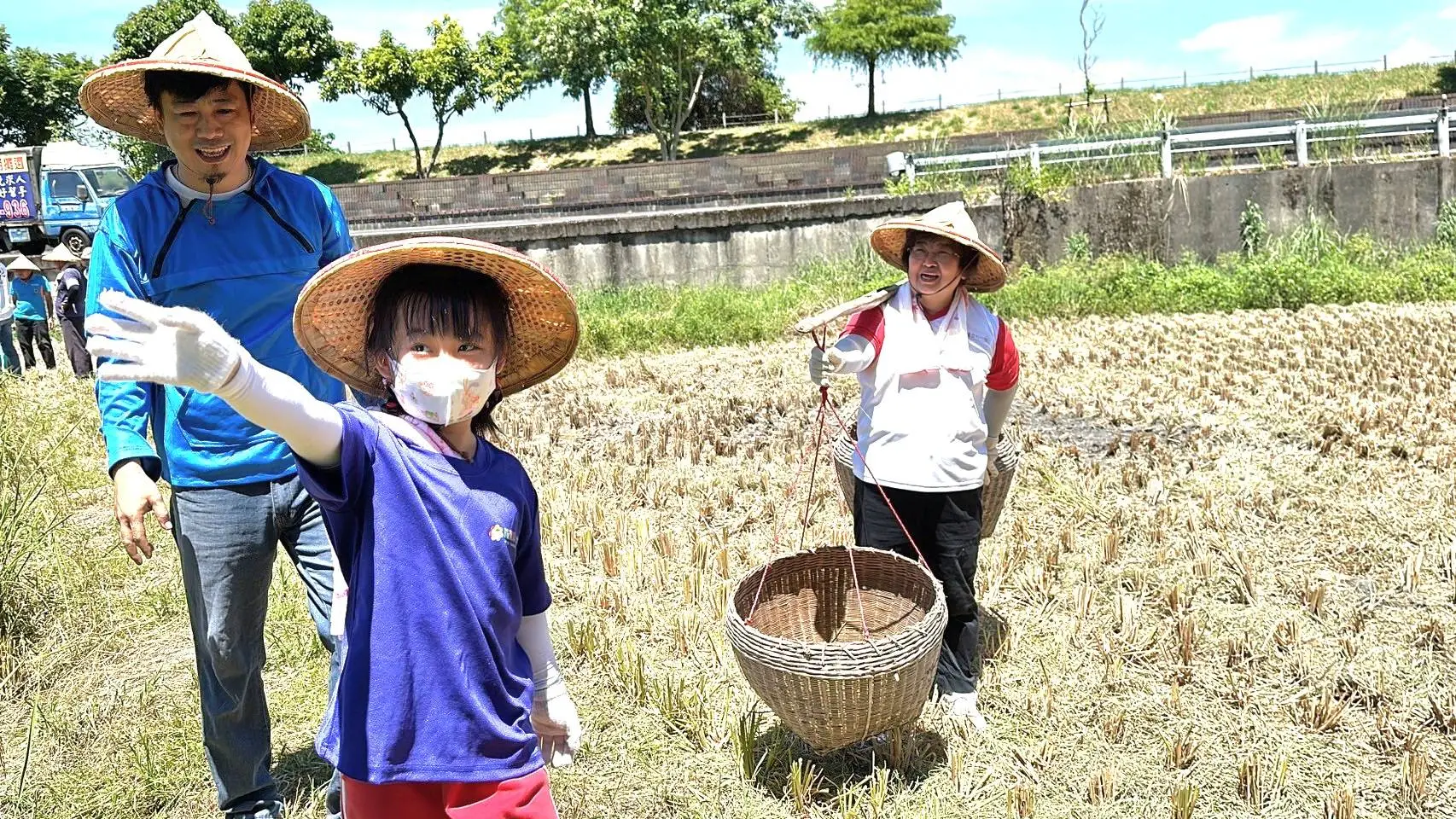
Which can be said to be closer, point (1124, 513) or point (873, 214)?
point (1124, 513)

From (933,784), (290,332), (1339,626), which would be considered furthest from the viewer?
(1339,626)

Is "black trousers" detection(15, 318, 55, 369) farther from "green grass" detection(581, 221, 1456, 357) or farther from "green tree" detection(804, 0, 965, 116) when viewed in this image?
"green tree" detection(804, 0, 965, 116)

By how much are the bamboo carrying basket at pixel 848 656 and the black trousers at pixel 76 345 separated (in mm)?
9955

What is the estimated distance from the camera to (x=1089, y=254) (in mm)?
12961

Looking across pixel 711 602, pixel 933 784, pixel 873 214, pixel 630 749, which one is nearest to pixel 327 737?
pixel 630 749

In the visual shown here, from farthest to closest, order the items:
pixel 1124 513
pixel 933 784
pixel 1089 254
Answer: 1. pixel 1089 254
2. pixel 1124 513
3. pixel 933 784

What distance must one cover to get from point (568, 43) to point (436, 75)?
6.42 metres

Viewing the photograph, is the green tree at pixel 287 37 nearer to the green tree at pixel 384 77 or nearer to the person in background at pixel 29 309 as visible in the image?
the green tree at pixel 384 77

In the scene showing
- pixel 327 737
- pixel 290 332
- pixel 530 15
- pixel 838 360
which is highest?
pixel 530 15

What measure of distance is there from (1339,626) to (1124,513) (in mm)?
1384

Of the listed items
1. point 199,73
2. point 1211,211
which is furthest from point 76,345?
point 1211,211

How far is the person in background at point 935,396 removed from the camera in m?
3.34

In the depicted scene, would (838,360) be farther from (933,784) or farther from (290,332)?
(290,332)

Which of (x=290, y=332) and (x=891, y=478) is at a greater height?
(x=290, y=332)
